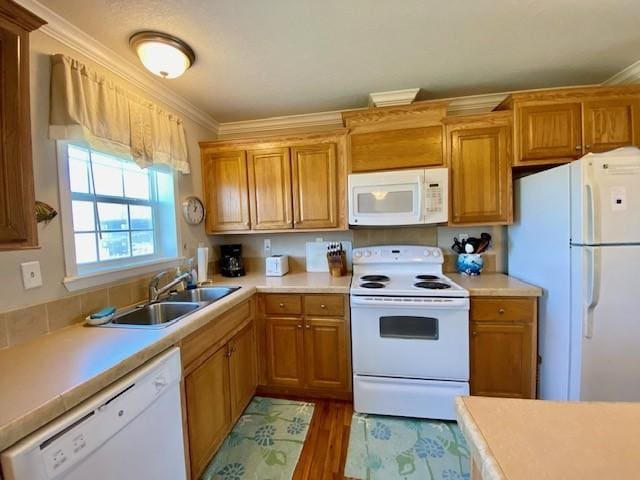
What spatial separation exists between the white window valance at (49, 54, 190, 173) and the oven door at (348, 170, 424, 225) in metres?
1.42

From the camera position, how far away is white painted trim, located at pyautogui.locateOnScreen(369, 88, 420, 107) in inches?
89.7

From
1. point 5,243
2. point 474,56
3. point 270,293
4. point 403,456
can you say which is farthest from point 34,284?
point 474,56

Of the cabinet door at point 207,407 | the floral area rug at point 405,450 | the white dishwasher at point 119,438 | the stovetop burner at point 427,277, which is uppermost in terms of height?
the stovetop burner at point 427,277

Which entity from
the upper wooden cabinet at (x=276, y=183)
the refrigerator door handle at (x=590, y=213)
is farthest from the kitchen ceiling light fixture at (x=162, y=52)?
the refrigerator door handle at (x=590, y=213)

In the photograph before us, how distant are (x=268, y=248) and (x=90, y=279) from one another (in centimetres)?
156

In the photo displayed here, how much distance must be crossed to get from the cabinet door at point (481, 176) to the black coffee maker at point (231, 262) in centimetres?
192

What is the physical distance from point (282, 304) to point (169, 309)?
2.58 ft

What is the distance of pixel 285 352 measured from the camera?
2.28 metres

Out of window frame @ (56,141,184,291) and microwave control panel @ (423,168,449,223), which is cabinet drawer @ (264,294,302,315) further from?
microwave control panel @ (423,168,449,223)

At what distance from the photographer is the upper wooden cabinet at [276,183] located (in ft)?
8.07

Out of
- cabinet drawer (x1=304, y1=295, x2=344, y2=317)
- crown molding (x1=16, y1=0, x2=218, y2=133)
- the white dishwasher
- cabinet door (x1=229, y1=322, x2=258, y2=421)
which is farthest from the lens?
cabinet drawer (x1=304, y1=295, x2=344, y2=317)

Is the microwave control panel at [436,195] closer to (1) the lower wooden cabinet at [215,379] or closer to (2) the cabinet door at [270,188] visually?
(2) the cabinet door at [270,188]

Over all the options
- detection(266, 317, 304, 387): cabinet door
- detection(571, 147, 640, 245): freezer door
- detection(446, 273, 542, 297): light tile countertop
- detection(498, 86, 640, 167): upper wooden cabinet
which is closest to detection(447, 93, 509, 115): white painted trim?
detection(498, 86, 640, 167): upper wooden cabinet

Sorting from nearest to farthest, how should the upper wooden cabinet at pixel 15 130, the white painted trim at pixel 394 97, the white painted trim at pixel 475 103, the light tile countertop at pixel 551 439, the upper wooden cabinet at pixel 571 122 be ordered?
the light tile countertop at pixel 551 439 → the upper wooden cabinet at pixel 15 130 → the upper wooden cabinet at pixel 571 122 → the white painted trim at pixel 394 97 → the white painted trim at pixel 475 103
